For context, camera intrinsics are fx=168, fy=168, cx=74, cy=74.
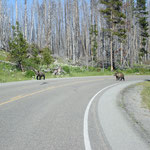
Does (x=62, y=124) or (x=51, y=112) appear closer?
(x=62, y=124)

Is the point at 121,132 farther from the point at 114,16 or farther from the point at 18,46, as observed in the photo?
the point at 114,16

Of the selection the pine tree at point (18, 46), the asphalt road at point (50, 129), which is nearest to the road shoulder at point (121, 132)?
the asphalt road at point (50, 129)

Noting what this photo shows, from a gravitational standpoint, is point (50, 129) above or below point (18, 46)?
below

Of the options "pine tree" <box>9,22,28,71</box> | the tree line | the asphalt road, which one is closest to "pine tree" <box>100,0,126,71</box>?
the tree line

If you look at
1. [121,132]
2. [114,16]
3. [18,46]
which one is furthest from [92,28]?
[121,132]

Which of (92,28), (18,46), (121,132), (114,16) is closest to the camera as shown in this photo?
(121,132)

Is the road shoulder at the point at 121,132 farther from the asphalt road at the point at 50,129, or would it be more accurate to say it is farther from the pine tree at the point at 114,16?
the pine tree at the point at 114,16

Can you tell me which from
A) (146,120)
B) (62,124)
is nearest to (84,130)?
(62,124)

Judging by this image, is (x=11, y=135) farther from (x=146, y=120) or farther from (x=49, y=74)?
(x=49, y=74)

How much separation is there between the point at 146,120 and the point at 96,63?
3477cm

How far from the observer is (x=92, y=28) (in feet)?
135

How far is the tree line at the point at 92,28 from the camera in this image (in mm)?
33281

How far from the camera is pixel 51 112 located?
6609 mm

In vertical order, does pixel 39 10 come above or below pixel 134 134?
above
